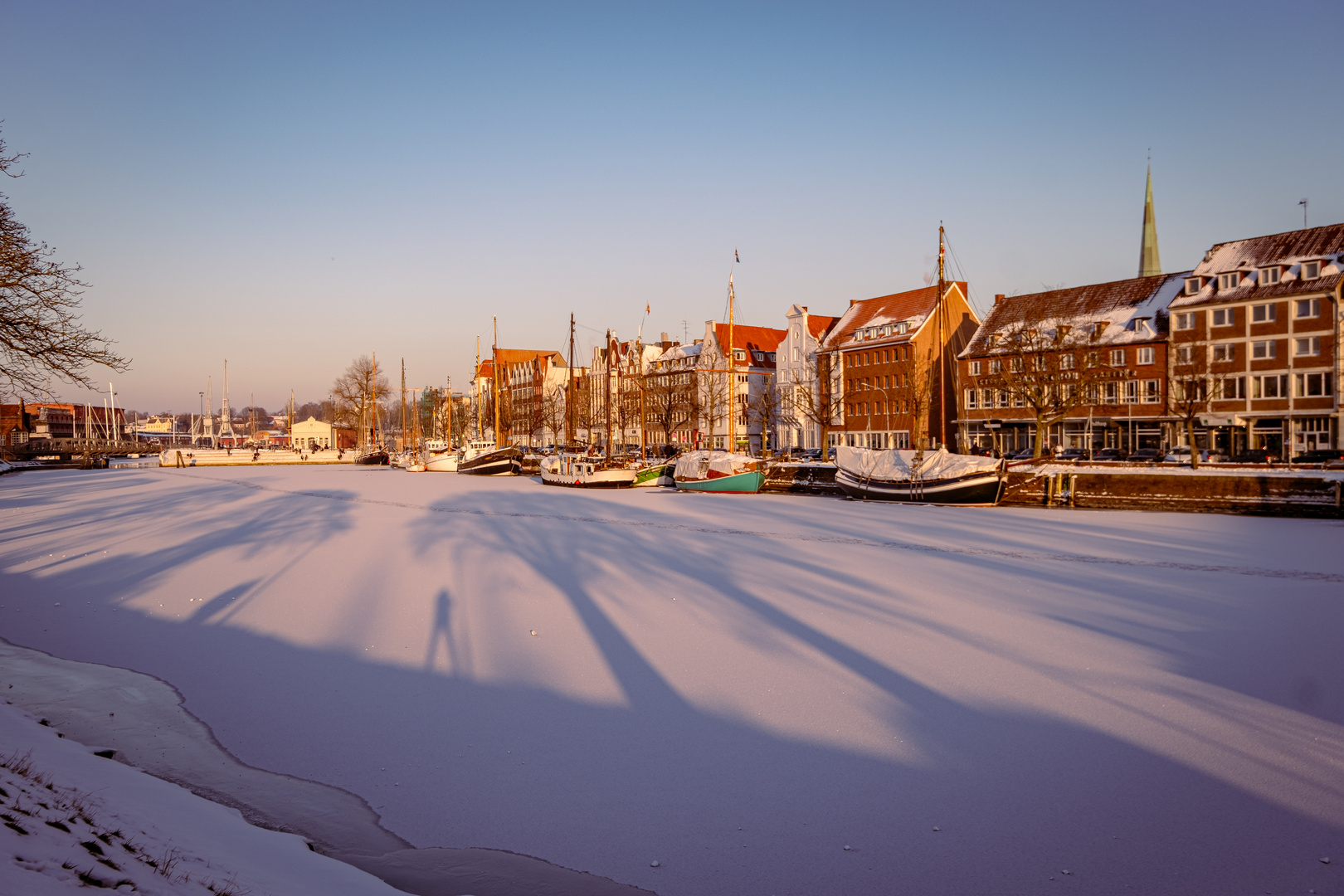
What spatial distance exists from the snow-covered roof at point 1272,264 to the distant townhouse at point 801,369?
109ft

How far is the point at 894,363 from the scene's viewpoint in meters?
76.2

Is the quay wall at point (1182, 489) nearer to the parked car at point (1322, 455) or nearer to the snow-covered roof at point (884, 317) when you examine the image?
the parked car at point (1322, 455)

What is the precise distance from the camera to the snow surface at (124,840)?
378cm

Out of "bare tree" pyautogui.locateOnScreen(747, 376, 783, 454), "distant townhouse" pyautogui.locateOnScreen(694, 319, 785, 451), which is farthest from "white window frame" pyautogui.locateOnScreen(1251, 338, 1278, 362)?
"distant townhouse" pyautogui.locateOnScreen(694, 319, 785, 451)

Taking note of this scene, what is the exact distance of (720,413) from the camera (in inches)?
3654

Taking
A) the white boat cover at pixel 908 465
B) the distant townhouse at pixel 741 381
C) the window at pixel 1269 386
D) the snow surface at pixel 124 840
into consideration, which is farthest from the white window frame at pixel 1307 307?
the snow surface at pixel 124 840

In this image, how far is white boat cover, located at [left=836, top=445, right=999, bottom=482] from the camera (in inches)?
1441

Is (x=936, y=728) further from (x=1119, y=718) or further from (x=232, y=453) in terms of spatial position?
(x=232, y=453)

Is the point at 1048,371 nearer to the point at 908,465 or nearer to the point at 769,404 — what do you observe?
the point at 908,465

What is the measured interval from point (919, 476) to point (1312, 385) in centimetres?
2971

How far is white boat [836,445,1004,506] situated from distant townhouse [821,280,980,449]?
27.8 meters

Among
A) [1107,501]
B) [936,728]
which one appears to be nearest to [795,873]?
[936,728]

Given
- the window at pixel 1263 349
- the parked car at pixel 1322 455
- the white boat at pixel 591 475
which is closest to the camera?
the parked car at pixel 1322 455

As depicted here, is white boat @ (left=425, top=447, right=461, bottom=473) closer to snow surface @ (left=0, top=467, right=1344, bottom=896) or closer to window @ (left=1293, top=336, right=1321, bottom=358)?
snow surface @ (left=0, top=467, right=1344, bottom=896)
